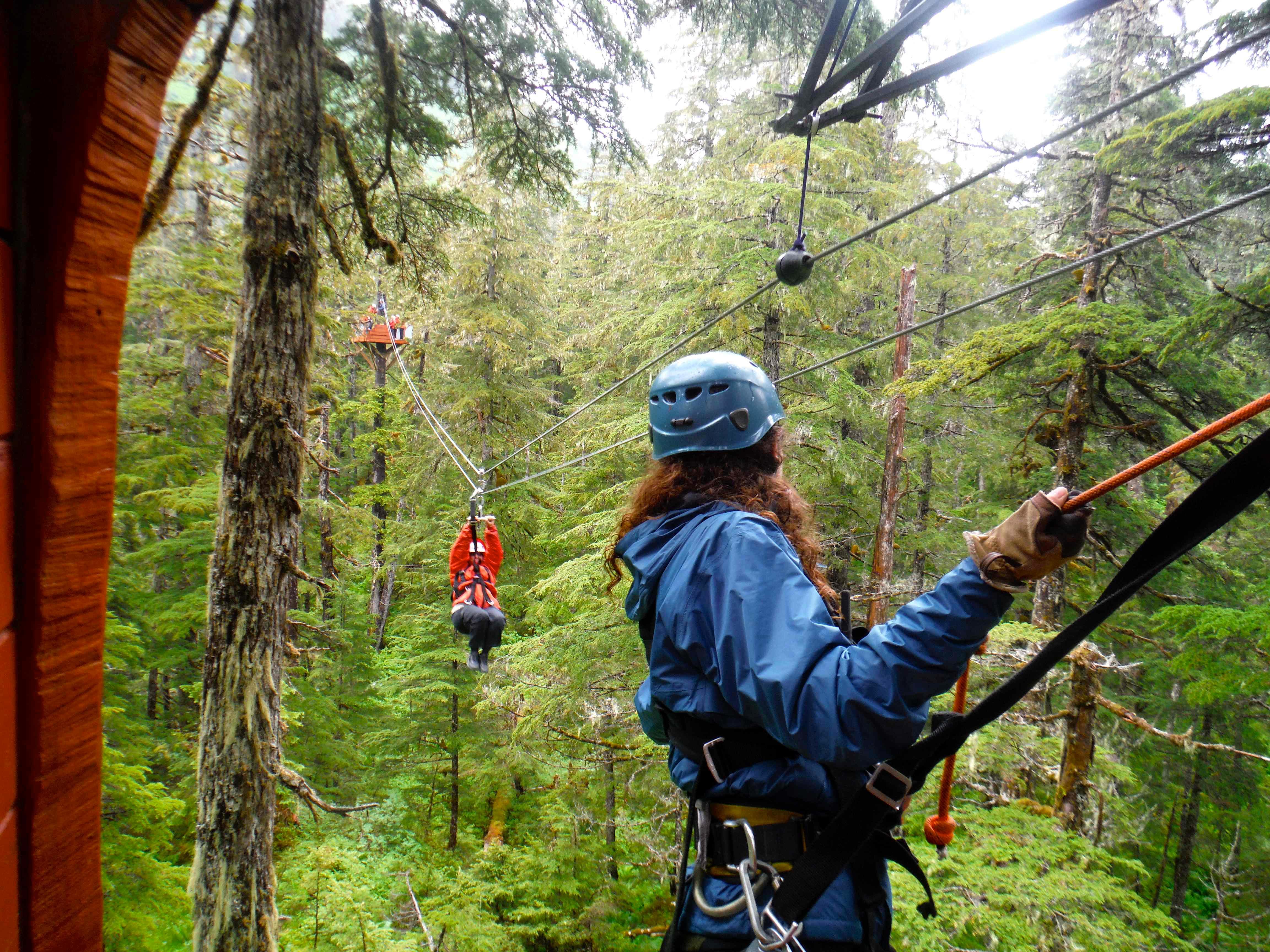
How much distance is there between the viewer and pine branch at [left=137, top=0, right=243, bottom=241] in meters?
2.16

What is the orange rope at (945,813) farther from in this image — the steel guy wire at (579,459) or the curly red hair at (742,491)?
the steel guy wire at (579,459)

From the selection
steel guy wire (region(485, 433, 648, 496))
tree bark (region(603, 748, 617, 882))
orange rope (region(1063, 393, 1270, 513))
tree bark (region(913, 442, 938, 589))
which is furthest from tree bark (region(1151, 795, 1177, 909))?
orange rope (region(1063, 393, 1270, 513))

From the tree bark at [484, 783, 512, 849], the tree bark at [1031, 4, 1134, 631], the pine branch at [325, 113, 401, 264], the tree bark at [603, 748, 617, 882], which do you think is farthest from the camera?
the tree bark at [484, 783, 512, 849]

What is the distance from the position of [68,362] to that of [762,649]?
1.34 metres

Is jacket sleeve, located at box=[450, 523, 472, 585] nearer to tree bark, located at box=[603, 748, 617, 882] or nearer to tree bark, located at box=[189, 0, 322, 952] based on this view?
tree bark, located at box=[189, 0, 322, 952]

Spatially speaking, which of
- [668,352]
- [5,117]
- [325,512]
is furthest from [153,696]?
[5,117]

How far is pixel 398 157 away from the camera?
596 cm

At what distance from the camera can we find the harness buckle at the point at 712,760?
1.83 m

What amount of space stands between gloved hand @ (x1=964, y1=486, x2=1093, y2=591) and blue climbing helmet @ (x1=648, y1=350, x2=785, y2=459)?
1033 millimetres

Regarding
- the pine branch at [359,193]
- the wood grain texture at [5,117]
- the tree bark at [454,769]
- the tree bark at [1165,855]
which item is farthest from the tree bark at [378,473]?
the tree bark at [1165,855]

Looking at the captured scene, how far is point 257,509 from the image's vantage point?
3.79 meters

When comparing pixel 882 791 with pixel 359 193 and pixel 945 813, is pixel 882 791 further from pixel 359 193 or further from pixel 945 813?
pixel 359 193

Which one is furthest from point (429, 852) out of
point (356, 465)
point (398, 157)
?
point (356, 465)

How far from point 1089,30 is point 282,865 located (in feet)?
55.0
